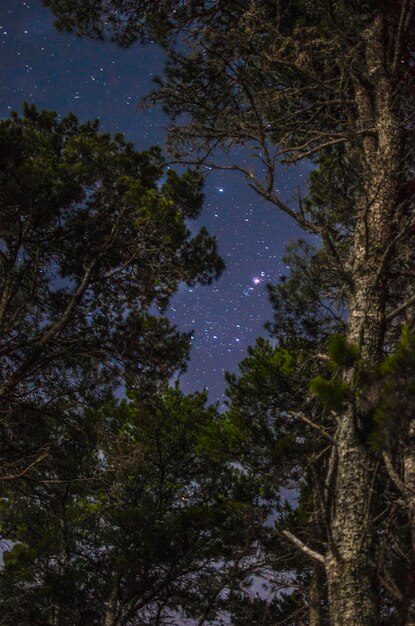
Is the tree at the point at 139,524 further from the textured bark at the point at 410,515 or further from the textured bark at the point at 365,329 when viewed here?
the textured bark at the point at 365,329

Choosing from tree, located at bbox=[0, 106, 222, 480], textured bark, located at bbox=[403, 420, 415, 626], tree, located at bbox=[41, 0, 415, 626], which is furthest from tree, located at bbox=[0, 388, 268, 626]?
tree, located at bbox=[41, 0, 415, 626]

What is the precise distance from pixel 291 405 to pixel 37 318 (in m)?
4.66

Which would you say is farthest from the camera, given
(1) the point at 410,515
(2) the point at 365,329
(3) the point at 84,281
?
(3) the point at 84,281

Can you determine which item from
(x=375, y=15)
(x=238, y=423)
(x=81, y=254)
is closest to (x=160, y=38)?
(x=375, y=15)

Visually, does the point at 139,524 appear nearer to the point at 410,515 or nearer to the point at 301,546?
the point at 410,515

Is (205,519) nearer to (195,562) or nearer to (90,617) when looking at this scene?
(195,562)

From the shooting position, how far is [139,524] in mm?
9242

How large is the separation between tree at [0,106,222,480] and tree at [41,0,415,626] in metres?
1.92

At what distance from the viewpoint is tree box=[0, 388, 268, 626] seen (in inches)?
342

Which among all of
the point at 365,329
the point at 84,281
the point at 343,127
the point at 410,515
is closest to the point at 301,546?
the point at 410,515

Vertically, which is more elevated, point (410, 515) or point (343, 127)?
point (343, 127)

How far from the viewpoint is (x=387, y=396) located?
2.76 m

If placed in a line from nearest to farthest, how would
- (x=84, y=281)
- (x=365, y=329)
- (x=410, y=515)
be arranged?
(x=365, y=329) → (x=410, y=515) → (x=84, y=281)

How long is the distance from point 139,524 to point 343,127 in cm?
742
